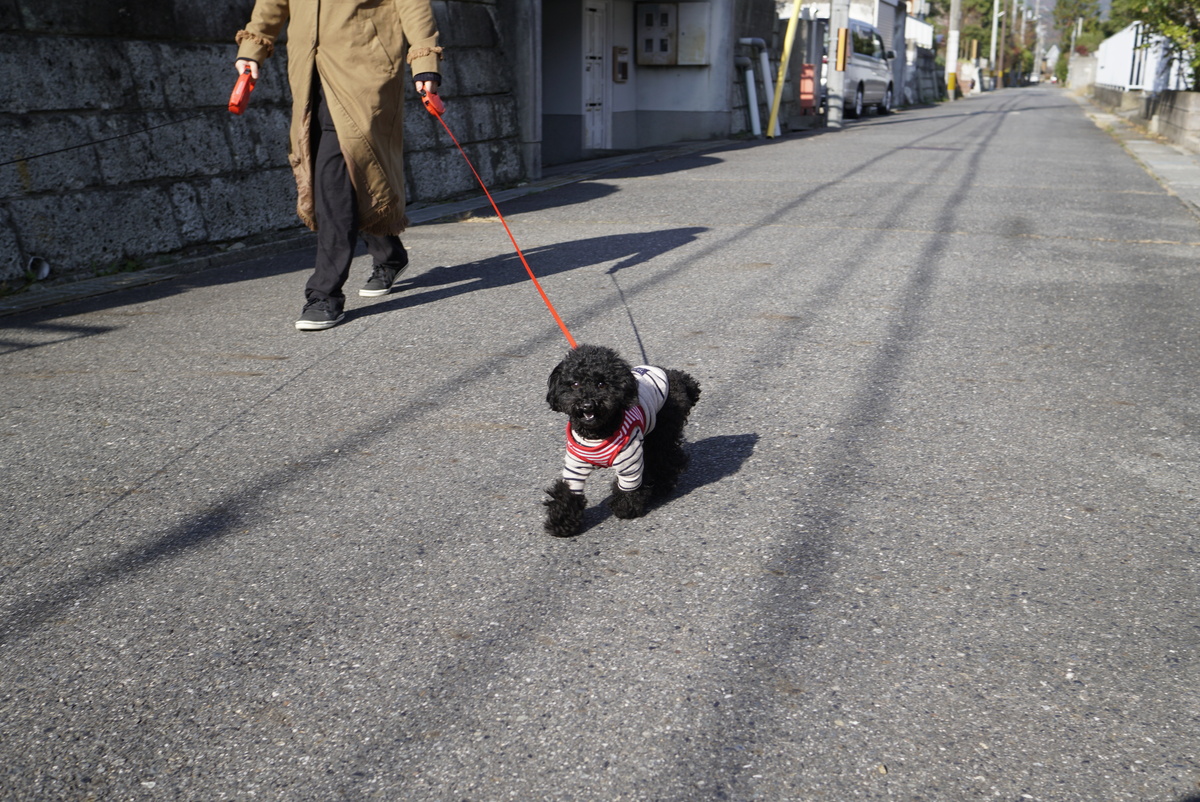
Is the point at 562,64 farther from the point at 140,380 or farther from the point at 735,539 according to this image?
the point at 735,539

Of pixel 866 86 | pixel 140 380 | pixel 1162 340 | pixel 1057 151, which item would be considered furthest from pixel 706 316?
pixel 866 86

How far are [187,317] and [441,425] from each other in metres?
2.48

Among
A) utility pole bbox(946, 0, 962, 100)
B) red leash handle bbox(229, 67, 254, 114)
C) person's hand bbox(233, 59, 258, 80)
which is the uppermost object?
utility pole bbox(946, 0, 962, 100)

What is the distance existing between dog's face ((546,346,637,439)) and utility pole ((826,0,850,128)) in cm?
2166

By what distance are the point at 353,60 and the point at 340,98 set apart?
8.1 inches

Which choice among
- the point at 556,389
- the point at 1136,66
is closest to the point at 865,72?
the point at 1136,66

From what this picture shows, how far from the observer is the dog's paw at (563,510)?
9.63ft

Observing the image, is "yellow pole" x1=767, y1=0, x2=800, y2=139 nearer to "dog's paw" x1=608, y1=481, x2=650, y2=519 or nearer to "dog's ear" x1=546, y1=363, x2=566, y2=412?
"dog's paw" x1=608, y1=481, x2=650, y2=519

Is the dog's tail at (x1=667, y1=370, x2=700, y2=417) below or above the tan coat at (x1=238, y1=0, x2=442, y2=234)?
below

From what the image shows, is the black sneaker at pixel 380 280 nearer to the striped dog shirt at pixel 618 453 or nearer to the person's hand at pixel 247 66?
the person's hand at pixel 247 66

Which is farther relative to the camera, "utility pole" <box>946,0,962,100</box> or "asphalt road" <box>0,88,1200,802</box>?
"utility pole" <box>946,0,962,100</box>

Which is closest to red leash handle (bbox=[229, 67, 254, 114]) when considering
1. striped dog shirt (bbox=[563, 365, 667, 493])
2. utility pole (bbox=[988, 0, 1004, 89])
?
striped dog shirt (bbox=[563, 365, 667, 493])

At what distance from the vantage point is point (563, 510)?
294 centimetres

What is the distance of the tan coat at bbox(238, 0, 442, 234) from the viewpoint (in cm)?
509
